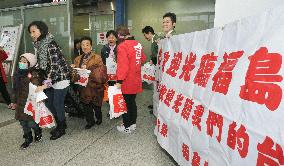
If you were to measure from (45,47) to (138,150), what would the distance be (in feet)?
6.45

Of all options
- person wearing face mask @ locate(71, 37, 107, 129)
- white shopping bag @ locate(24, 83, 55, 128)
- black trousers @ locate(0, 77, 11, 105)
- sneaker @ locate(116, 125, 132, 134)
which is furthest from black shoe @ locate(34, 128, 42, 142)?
black trousers @ locate(0, 77, 11, 105)

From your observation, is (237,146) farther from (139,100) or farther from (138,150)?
(139,100)

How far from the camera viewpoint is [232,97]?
185 centimetres

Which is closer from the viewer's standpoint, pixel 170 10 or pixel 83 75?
pixel 83 75

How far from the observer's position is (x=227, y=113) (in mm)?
1889

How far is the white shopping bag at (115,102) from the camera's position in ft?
12.5

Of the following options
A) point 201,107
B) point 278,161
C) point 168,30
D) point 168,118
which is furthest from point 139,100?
point 278,161

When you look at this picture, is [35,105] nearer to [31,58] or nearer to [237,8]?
[31,58]

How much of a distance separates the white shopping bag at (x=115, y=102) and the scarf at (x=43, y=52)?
3.28ft

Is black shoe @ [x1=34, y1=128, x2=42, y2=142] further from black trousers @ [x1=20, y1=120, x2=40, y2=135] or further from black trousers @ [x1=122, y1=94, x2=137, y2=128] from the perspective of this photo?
black trousers @ [x1=122, y1=94, x2=137, y2=128]

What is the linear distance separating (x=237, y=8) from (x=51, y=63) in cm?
271

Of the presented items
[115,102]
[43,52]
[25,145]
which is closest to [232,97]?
[115,102]

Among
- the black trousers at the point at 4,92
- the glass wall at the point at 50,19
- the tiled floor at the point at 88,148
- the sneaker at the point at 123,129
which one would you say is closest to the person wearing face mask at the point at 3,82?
the black trousers at the point at 4,92

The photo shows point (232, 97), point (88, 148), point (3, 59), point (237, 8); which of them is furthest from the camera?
point (3, 59)
